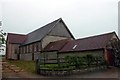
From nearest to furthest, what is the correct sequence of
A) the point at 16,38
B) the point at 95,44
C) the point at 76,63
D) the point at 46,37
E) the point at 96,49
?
1. the point at 76,63
2. the point at 96,49
3. the point at 95,44
4. the point at 46,37
5. the point at 16,38

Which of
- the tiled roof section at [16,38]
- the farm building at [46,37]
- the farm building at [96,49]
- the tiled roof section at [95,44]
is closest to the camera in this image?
the farm building at [96,49]

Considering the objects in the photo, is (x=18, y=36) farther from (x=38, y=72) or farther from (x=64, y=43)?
(x=38, y=72)

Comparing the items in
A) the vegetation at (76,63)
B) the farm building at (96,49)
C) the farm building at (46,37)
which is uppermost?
the farm building at (46,37)

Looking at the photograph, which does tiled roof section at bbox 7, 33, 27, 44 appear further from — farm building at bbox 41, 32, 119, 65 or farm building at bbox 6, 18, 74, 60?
farm building at bbox 41, 32, 119, 65

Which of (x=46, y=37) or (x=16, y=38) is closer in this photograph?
(x=46, y=37)

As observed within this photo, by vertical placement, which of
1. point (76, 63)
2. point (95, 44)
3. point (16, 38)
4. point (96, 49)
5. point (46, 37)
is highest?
point (16, 38)

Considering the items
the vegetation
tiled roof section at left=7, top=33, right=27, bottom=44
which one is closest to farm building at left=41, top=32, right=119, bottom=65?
the vegetation

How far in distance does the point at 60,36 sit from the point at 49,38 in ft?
9.14

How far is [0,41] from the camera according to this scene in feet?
28.0

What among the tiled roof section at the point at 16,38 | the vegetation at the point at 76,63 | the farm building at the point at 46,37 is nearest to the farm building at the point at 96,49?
the vegetation at the point at 76,63

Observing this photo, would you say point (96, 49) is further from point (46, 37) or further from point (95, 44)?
point (46, 37)

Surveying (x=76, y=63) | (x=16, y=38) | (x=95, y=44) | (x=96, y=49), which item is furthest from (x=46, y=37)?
(x=76, y=63)

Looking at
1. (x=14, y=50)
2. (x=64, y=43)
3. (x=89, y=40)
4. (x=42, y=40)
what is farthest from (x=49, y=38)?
(x=14, y=50)

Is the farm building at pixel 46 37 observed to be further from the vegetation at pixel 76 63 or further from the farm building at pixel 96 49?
the vegetation at pixel 76 63
